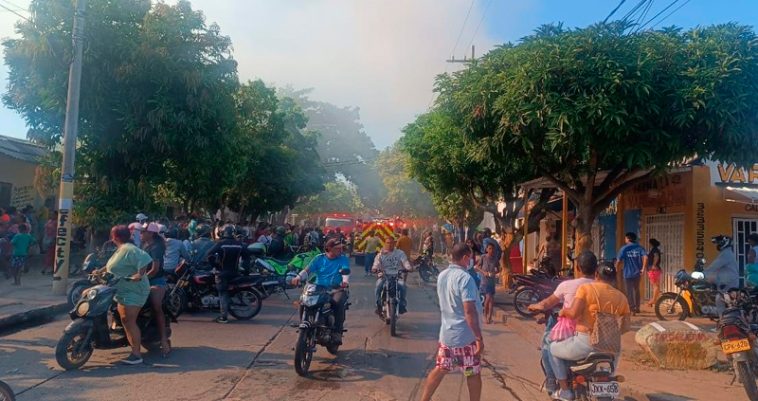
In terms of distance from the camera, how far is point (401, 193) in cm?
5388

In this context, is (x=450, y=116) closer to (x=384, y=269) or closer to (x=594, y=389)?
(x=384, y=269)

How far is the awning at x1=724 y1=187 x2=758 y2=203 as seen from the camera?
13.5 meters

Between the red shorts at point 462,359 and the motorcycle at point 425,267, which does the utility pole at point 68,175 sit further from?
the motorcycle at point 425,267

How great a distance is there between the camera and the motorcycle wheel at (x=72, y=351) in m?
7.74

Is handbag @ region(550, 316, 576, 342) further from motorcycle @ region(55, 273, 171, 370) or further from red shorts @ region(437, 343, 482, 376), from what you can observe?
motorcycle @ region(55, 273, 171, 370)

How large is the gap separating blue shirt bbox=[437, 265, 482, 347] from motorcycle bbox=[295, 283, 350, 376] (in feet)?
7.90

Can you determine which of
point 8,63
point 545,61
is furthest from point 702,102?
point 8,63

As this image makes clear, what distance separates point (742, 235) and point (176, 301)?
12.2 m

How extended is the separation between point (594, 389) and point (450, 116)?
8.58m

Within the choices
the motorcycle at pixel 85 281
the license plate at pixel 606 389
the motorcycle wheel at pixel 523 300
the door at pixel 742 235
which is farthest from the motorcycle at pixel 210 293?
the door at pixel 742 235

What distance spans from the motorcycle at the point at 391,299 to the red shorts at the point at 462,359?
520cm

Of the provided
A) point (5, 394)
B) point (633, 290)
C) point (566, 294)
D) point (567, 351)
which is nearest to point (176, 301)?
point (5, 394)

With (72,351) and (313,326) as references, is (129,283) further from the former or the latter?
(313,326)

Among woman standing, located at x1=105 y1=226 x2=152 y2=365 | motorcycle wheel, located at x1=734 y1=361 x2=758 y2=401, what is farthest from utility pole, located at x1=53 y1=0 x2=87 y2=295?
motorcycle wheel, located at x1=734 y1=361 x2=758 y2=401
